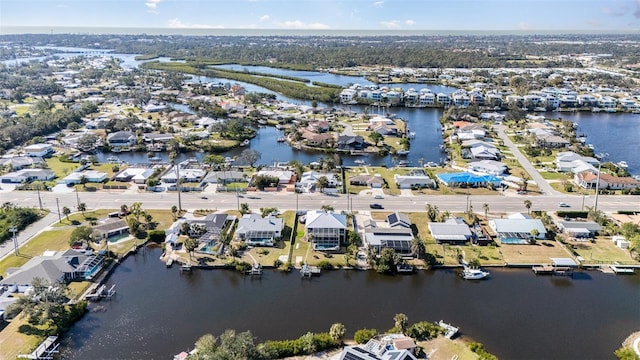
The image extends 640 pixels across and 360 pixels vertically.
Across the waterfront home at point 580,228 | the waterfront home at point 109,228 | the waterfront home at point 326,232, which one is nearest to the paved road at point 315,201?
the waterfront home at point 580,228

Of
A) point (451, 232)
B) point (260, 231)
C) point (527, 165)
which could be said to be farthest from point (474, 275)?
point (527, 165)

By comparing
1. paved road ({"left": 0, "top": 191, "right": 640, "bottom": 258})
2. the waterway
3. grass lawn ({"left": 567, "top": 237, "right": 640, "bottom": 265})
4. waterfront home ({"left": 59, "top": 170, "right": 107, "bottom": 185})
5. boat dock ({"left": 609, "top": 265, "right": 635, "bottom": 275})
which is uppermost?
waterfront home ({"left": 59, "top": 170, "right": 107, "bottom": 185})

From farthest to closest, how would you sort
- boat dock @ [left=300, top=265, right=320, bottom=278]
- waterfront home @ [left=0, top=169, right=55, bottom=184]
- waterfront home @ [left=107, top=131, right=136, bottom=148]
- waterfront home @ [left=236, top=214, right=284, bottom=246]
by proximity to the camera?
waterfront home @ [left=107, top=131, right=136, bottom=148] < waterfront home @ [left=0, top=169, right=55, bottom=184] < waterfront home @ [left=236, top=214, right=284, bottom=246] < boat dock @ [left=300, top=265, right=320, bottom=278]

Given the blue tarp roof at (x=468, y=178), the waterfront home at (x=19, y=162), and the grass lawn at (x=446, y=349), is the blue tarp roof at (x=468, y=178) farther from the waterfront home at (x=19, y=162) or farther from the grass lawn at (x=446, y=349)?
the waterfront home at (x=19, y=162)

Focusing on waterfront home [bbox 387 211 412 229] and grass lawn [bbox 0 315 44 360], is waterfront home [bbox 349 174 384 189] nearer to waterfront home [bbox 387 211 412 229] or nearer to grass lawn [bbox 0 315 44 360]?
waterfront home [bbox 387 211 412 229]

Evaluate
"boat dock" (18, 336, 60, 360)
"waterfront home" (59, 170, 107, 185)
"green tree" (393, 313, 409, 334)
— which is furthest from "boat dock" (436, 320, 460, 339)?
"waterfront home" (59, 170, 107, 185)

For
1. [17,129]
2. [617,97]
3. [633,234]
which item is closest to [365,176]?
[633,234]

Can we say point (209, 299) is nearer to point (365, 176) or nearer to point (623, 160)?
point (365, 176)

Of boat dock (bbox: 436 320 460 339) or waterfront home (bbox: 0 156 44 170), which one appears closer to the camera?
boat dock (bbox: 436 320 460 339)
